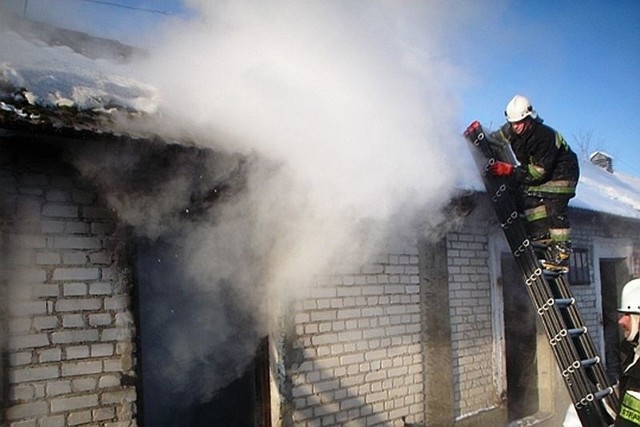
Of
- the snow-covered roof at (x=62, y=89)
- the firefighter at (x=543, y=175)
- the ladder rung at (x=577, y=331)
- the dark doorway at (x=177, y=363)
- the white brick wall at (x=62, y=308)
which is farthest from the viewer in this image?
the dark doorway at (x=177, y=363)

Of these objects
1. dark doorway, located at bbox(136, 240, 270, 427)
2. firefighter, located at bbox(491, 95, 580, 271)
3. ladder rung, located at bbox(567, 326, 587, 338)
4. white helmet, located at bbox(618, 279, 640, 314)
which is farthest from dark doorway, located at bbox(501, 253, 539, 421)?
dark doorway, located at bbox(136, 240, 270, 427)

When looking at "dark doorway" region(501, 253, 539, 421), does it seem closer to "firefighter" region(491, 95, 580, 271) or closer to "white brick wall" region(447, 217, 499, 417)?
"white brick wall" region(447, 217, 499, 417)

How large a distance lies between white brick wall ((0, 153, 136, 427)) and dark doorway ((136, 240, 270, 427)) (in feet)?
4.44

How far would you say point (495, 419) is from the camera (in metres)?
6.29

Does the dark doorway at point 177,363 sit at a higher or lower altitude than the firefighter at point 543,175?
lower

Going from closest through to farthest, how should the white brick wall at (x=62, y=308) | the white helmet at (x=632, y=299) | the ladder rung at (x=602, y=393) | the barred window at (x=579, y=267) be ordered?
the white brick wall at (x=62, y=308) < the white helmet at (x=632, y=299) < the ladder rung at (x=602, y=393) < the barred window at (x=579, y=267)

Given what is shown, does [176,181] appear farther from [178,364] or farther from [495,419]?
[495,419]

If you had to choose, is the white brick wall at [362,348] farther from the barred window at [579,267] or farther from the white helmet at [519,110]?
the barred window at [579,267]

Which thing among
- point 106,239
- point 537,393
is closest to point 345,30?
point 106,239

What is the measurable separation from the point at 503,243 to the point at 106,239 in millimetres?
5106

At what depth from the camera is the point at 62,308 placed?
3.15 m

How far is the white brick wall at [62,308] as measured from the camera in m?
2.99

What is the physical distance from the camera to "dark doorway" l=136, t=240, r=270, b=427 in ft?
15.9

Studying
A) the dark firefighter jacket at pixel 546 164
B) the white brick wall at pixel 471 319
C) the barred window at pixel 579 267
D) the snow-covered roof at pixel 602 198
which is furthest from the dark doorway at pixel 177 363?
the barred window at pixel 579 267
